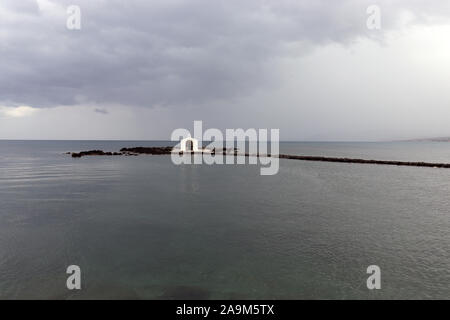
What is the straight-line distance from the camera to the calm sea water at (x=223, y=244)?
10.6m

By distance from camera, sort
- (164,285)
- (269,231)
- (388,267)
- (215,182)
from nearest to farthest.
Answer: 1. (164,285)
2. (388,267)
3. (269,231)
4. (215,182)

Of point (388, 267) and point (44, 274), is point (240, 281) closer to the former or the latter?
point (388, 267)

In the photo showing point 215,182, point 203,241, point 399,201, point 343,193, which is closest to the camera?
point 203,241

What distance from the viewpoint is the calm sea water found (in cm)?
1061

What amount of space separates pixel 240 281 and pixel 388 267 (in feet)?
23.3

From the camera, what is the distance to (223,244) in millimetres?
14945

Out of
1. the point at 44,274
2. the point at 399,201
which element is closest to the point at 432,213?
the point at 399,201

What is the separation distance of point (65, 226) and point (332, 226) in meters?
17.9

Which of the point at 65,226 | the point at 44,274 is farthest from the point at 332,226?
the point at 65,226

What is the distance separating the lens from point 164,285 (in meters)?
10.7

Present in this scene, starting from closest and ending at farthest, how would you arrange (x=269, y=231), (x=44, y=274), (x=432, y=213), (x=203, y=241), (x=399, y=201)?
(x=44, y=274), (x=203, y=241), (x=269, y=231), (x=432, y=213), (x=399, y=201)

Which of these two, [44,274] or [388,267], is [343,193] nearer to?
[388,267]

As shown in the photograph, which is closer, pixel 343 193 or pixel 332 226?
pixel 332 226

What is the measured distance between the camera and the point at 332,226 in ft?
59.4
